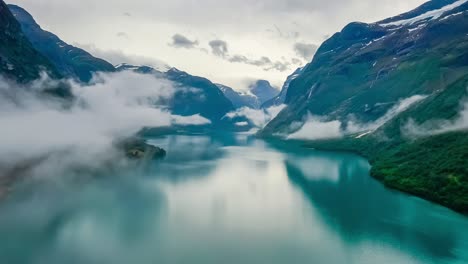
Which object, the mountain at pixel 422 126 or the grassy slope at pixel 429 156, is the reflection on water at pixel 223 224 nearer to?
the grassy slope at pixel 429 156

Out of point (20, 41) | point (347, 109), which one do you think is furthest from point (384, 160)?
point (20, 41)

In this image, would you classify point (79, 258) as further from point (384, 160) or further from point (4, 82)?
point (4, 82)

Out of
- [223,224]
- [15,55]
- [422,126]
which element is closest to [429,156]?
[422,126]

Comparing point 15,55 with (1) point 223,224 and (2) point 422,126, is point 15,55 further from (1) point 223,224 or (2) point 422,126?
(2) point 422,126

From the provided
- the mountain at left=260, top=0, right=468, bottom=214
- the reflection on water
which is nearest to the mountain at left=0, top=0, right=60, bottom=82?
the reflection on water

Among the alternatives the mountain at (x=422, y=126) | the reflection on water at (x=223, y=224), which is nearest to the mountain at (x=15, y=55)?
the reflection on water at (x=223, y=224)

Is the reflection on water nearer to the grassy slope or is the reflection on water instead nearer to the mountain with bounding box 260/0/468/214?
the grassy slope
